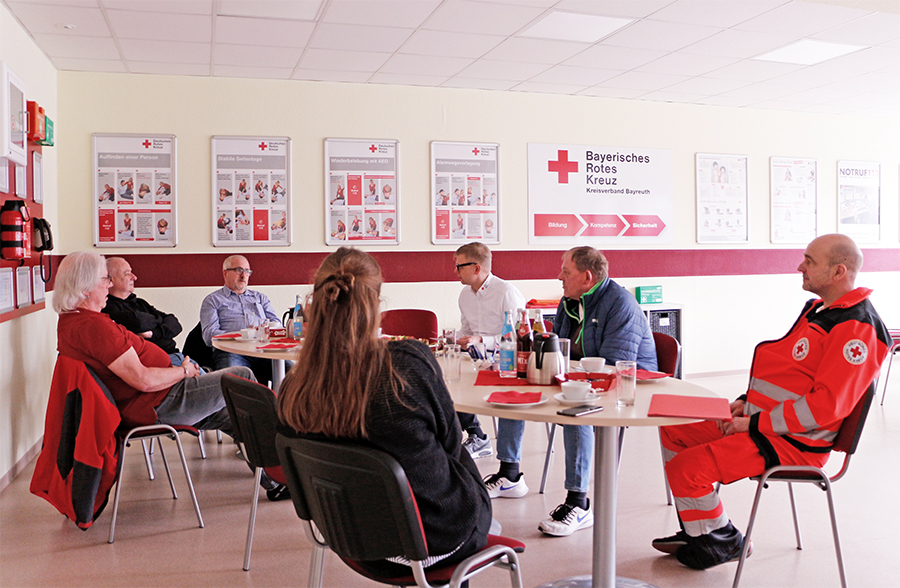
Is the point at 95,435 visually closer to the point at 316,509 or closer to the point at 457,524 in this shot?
the point at 316,509

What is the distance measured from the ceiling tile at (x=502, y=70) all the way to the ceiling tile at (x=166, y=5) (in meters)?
2.04

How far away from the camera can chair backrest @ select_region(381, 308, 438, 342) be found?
4938 mm

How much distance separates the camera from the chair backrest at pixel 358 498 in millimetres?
1583

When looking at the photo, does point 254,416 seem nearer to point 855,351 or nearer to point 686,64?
point 855,351

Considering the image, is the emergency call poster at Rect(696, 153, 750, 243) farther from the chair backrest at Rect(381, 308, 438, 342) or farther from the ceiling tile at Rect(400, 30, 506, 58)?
the chair backrest at Rect(381, 308, 438, 342)

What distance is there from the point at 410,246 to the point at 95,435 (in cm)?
341

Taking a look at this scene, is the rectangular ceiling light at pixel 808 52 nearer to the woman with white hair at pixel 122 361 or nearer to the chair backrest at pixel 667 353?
the chair backrest at pixel 667 353

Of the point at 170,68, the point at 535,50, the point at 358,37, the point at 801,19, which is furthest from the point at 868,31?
the point at 170,68

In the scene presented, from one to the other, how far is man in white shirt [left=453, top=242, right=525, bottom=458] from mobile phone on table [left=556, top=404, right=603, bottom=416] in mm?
2068

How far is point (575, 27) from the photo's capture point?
4.64 m

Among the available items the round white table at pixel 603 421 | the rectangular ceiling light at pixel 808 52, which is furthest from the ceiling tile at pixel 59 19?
the rectangular ceiling light at pixel 808 52

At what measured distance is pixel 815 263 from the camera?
2.66m

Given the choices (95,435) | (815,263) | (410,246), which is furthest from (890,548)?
(410,246)

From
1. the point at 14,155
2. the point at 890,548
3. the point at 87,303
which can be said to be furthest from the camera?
the point at 14,155
